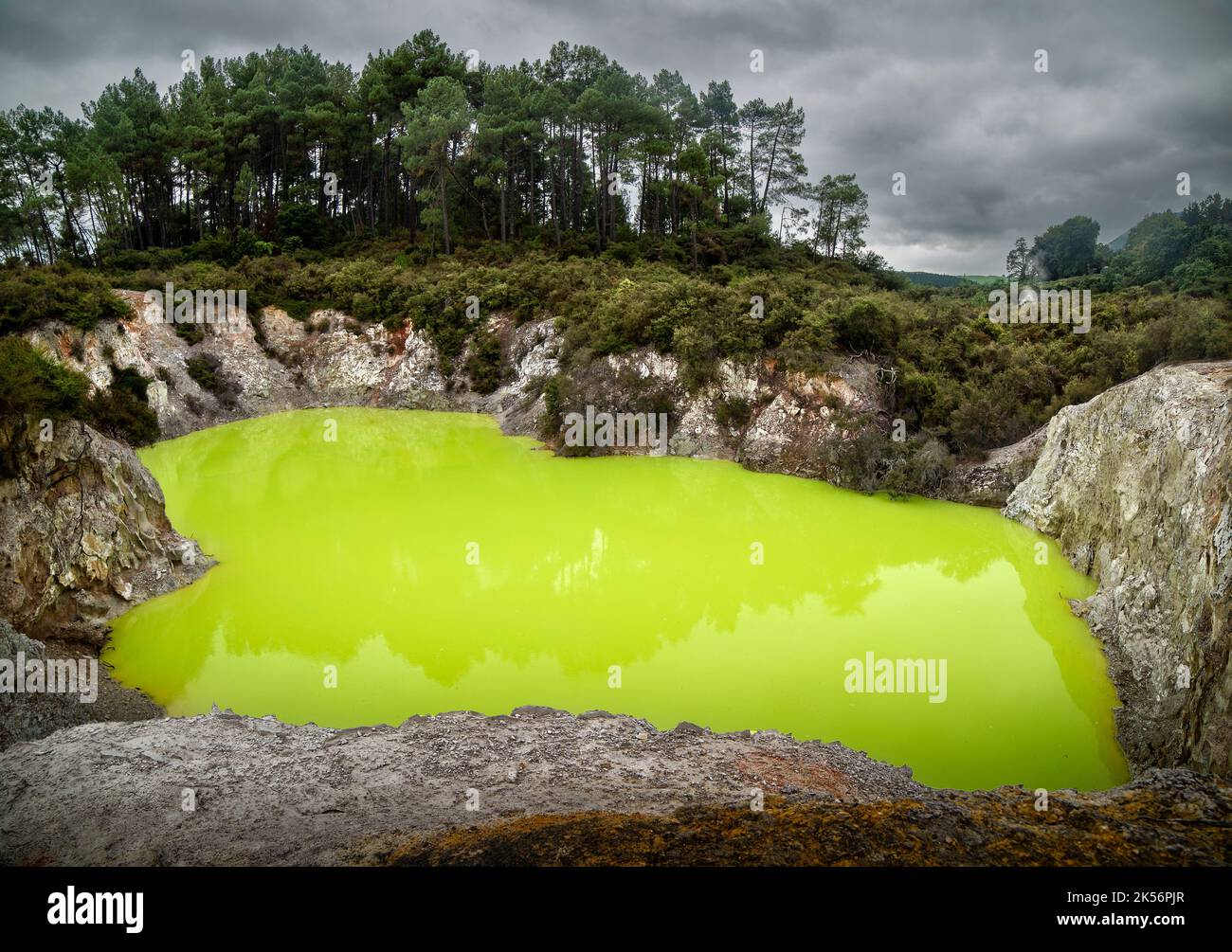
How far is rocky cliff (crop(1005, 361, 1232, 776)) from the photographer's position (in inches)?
254

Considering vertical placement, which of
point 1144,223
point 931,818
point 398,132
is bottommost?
point 931,818

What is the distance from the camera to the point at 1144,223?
3231cm

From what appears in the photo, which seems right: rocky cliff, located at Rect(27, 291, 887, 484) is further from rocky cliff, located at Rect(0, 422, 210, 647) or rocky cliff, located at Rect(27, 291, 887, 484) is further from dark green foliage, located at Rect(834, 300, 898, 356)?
rocky cliff, located at Rect(0, 422, 210, 647)

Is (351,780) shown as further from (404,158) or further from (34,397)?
(404,158)

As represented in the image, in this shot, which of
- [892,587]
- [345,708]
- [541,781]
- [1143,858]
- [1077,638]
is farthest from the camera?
[892,587]

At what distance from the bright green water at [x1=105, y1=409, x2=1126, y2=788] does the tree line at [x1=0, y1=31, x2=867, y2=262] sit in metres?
25.2

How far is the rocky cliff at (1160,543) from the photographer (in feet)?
21.2

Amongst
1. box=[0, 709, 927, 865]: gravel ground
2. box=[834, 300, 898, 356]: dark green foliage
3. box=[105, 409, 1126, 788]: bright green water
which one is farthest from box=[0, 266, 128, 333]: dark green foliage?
box=[834, 300, 898, 356]: dark green foliage

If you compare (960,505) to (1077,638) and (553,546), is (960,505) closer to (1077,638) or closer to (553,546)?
(1077,638)

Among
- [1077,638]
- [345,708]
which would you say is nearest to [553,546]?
[345,708]

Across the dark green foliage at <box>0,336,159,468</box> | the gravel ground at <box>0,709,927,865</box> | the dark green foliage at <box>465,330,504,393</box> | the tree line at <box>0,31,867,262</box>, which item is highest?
the tree line at <box>0,31,867,262</box>

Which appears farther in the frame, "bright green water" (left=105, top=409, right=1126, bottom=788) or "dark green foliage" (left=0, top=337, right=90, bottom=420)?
"dark green foliage" (left=0, top=337, right=90, bottom=420)

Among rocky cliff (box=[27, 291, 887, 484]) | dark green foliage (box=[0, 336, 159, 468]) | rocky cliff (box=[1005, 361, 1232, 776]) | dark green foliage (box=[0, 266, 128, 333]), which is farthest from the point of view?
dark green foliage (box=[0, 266, 128, 333])

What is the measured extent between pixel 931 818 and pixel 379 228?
168 feet
